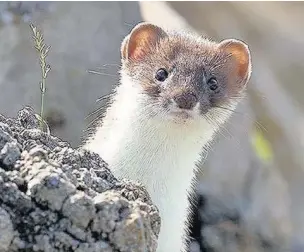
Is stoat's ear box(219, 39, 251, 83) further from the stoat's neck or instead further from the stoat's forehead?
the stoat's neck

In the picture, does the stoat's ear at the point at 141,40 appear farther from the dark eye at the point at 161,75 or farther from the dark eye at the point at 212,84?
the dark eye at the point at 212,84

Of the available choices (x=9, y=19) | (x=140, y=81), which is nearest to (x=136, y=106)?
(x=140, y=81)

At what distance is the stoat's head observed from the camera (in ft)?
11.8

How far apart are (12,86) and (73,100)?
0.43 meters

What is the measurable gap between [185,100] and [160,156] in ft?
1.10

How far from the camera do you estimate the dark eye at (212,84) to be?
12.4ft

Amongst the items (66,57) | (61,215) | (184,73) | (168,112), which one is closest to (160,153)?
(168,112)

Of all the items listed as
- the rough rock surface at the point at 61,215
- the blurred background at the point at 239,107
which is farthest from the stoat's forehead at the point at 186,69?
the blurred background at the point at 239,107

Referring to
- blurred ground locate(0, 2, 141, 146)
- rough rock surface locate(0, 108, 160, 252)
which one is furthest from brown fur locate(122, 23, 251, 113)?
blurred ground locate(0, 2, 141, 146)

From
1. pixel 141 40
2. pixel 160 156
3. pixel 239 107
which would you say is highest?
pixel 239 107

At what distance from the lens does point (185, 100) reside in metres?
3.52

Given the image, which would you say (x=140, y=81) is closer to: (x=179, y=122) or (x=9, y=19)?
(x=179, y=122)

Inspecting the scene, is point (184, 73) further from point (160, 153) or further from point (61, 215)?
point (61, 215)

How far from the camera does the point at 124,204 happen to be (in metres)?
2.19
